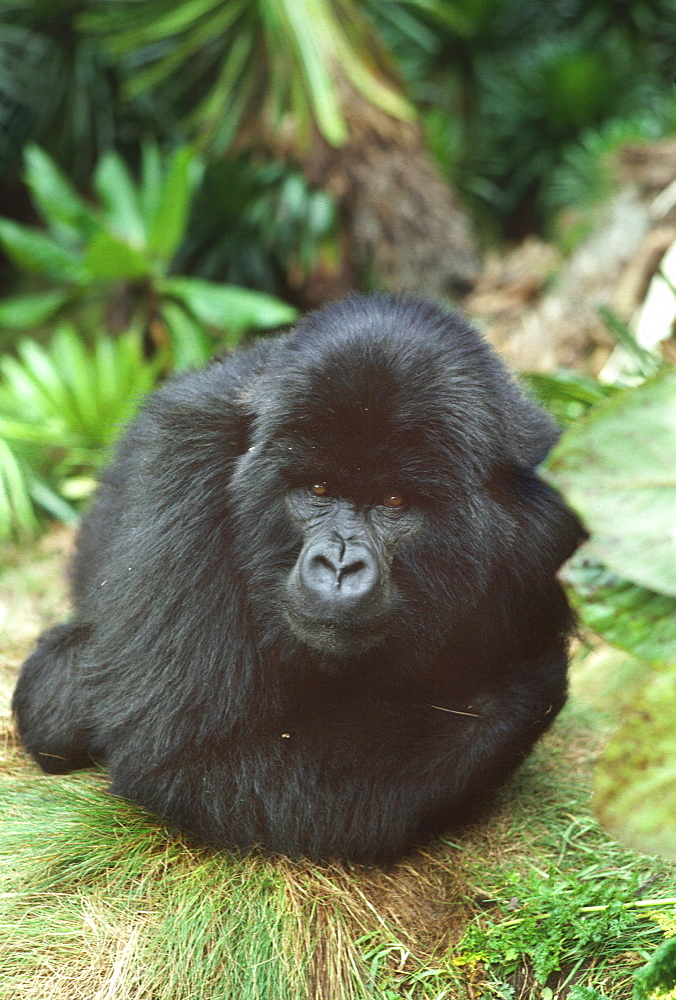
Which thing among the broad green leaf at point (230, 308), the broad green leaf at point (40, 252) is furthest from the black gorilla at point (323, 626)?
the broad green leaf at point (40, 252)

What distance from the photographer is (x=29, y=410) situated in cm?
810

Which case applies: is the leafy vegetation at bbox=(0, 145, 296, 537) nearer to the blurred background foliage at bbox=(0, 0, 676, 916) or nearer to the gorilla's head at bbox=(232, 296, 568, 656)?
the blurred background foliage at bbox=(0, 0, 676, 916)

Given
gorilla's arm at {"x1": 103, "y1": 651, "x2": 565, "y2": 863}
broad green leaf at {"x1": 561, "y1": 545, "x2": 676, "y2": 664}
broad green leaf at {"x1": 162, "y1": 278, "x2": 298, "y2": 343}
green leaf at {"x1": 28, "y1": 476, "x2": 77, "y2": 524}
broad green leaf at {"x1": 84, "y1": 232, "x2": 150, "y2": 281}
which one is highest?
broad green leaf at {"x1": 84, "y1": 232, "x2": 150, "y2": 281}

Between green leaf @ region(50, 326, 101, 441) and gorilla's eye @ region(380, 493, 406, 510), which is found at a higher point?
green leaf @ region(50, 326, 101, 441)

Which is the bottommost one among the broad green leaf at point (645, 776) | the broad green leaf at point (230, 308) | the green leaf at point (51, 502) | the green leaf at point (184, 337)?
the broad green leaf at point (645, 776)

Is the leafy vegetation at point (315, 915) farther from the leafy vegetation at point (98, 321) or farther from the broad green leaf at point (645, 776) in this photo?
the leafy vegetation at point (98, 321)

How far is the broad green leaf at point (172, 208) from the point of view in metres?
8.79

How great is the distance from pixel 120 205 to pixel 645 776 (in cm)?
854

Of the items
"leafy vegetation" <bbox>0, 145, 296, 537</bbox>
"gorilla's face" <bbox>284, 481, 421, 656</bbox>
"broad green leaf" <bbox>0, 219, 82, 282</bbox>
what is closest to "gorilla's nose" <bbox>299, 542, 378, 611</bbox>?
"gorilla's face" <bbox>284, 481, 421, 656</bbox>

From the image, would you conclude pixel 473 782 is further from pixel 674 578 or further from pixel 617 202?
pixel 617 202

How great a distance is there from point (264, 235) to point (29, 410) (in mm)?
3457

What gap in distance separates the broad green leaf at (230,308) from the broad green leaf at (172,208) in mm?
400

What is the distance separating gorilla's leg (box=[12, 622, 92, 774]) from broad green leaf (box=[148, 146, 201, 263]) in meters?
5.71

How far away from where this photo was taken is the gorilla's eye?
322 centimetres
